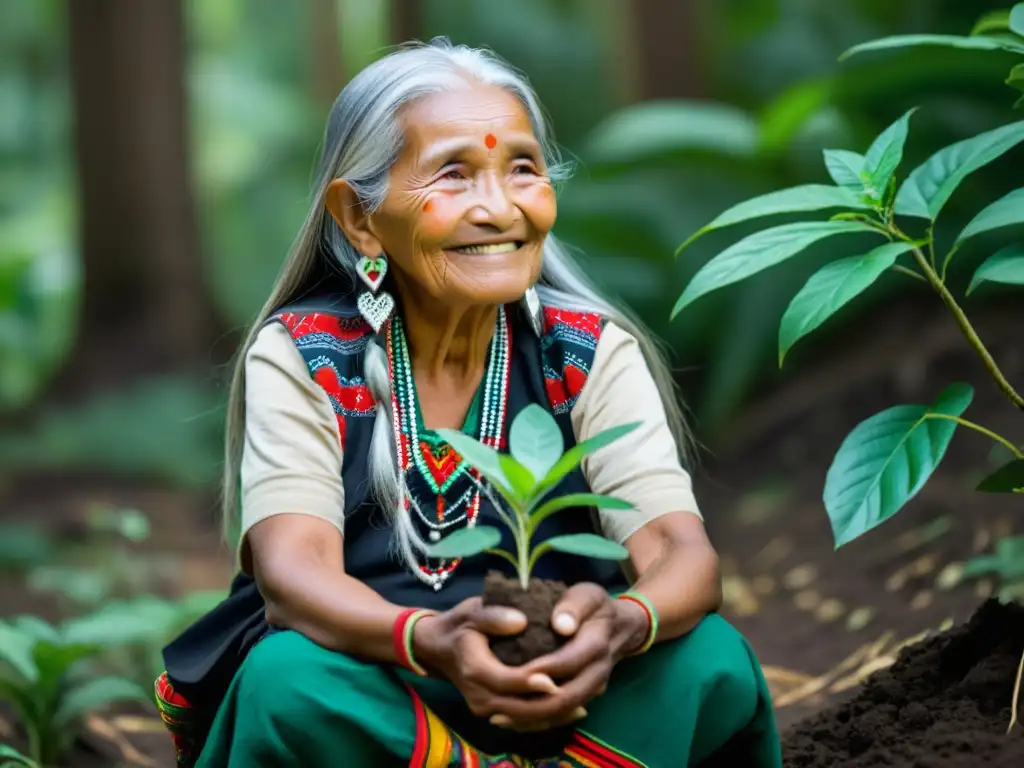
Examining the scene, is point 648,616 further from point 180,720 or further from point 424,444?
point 180,720

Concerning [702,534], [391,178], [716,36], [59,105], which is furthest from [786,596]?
[59,105]

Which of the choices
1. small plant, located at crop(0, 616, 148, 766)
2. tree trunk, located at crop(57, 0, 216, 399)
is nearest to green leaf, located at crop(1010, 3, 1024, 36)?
small plant, located at crop(0, 616, 148, 766)

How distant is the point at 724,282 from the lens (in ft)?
6.05

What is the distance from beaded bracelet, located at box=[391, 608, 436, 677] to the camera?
5.31 feet

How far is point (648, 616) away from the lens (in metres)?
1.67

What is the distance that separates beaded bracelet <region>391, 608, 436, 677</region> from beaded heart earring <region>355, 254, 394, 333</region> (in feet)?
1.55

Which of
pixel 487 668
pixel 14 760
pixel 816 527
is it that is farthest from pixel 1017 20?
pixel 816 527

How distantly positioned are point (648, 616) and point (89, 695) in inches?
48.4

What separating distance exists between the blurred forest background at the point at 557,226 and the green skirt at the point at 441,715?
3.61 ft

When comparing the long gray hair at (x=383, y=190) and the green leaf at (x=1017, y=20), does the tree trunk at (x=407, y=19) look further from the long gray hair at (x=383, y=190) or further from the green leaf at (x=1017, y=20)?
the green leaf at (x=1017, y=20)

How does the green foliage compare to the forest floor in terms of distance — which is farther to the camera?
the forest floor

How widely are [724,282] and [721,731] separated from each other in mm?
600

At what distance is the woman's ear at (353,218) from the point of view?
1.98 m

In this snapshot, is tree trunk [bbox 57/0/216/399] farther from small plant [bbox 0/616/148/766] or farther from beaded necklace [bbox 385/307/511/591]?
beaded necklace [bbox 385/307/511/591]
